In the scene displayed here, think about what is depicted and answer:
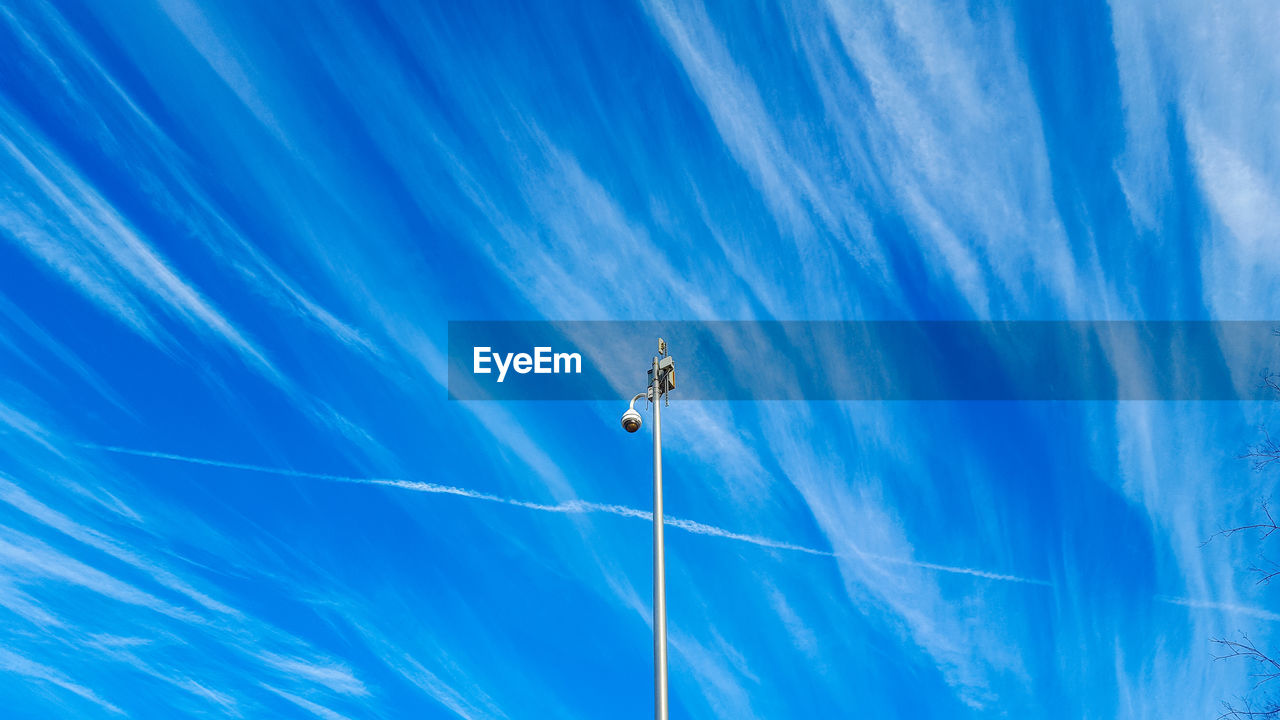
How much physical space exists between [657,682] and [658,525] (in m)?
2.53

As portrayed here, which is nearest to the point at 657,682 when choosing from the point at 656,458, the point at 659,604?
the point at 659,604

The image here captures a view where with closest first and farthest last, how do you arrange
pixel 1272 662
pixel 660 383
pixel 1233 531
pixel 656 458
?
pixel 1272 662, pixel 1233 531, pixel 656 458, pixel 660 383

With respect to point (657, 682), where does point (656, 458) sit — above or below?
above

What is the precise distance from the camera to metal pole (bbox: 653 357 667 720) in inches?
458

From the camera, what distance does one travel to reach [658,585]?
12.9 meters

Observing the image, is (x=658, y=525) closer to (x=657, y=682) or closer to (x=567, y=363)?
(x=657, y=682)

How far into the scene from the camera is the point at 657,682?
38.5ft

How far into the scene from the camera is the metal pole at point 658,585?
11641 millimetres

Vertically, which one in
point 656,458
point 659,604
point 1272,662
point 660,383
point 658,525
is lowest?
point 1272,662

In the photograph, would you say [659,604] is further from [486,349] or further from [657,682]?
[486,349]

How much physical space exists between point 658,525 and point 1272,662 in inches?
316

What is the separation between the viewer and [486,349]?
76.4 ft

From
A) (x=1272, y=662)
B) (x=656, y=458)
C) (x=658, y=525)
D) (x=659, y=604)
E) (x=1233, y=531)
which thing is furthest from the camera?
(x=656, y=458)

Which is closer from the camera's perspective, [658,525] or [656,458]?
[658,525]
